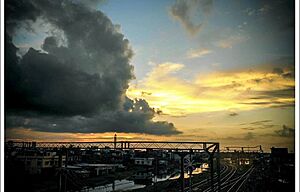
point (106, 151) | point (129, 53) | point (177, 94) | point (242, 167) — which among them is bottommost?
point (242, 167)

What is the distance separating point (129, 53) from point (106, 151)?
308 centimetres

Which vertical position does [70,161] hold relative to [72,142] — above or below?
below

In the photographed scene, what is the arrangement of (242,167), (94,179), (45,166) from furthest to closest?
(242,167) → (94,179) → (45,166)

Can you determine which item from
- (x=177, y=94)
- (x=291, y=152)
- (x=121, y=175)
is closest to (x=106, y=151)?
(x=121, y=175)

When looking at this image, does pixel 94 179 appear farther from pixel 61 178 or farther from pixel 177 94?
pixel 177 94

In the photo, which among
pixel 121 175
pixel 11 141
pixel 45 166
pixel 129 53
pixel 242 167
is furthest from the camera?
pixel 242 167

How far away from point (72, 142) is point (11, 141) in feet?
5.16

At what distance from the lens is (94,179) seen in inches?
260

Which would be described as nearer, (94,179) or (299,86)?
(299,86)

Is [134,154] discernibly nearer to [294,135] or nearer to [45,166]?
[45,166]

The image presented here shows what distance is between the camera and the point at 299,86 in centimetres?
461

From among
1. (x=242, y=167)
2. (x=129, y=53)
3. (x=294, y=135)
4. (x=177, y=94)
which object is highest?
(x=129, y=53)

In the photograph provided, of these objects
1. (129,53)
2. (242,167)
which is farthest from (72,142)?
(242,167)

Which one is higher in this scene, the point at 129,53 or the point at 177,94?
the point at 129,53
